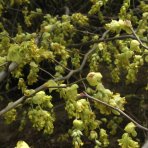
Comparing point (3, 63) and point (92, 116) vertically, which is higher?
point (3, 63)

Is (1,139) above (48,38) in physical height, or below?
below

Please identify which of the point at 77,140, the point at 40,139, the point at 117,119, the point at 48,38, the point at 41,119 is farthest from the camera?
the point at 40,139

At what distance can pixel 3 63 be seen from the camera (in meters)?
2.15

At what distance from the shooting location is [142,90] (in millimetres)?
4570

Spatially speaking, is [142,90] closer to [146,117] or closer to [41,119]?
[146,117]

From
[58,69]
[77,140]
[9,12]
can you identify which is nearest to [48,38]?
[58,69]

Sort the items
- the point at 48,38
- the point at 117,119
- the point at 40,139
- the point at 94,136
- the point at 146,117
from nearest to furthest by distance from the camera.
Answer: the point at 94,136
the point at 48,38
the point at 117,119
the point at 146,117
the point at 40,139

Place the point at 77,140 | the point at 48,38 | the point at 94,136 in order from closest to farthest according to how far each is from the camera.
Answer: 1. the point at 77,140
2. the point at 94,136
3. the point at 48,38

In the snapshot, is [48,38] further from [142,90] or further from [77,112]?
[142,90]

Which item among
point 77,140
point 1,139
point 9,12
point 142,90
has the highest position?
point 77,140

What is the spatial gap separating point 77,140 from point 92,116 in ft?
Answer: 0.59

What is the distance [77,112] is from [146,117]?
2123 millimetres

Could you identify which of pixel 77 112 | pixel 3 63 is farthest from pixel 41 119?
pixel 3 63

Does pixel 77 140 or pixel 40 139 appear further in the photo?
pixel 40 139
